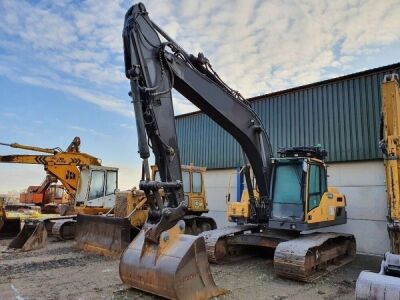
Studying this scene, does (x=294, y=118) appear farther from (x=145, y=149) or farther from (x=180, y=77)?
(x=145, y=149)

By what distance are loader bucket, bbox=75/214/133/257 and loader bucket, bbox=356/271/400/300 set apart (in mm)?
6364

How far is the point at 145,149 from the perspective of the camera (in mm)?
5184

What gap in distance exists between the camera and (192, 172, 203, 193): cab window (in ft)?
39.5

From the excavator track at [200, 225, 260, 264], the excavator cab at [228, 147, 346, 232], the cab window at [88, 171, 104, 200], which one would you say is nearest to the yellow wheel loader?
the cab window at [88, 171, 104, 200]

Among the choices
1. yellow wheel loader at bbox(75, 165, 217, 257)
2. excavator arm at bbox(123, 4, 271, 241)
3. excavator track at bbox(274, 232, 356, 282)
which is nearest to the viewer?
excavator arm at bbox(123, 4, 271, 241)

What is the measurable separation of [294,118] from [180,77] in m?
7.42

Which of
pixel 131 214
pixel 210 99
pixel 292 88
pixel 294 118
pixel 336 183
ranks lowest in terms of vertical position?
pixel 131 214

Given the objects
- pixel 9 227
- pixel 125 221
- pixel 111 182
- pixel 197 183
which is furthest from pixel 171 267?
pixel 9 227

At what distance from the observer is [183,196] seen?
564 cm

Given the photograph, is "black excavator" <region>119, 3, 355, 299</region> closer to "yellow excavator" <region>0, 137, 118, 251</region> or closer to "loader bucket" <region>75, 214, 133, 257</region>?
"loader bucket" <region>75, 214, 133, 257</region>

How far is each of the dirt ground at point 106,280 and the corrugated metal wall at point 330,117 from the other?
12.1ft

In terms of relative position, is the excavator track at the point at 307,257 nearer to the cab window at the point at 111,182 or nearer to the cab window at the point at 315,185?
the cab window at the point at 315,185

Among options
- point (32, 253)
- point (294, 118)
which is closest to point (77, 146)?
point (32, 253)

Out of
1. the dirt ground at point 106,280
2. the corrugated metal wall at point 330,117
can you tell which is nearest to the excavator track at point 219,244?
the dirt ground at point 106,280
